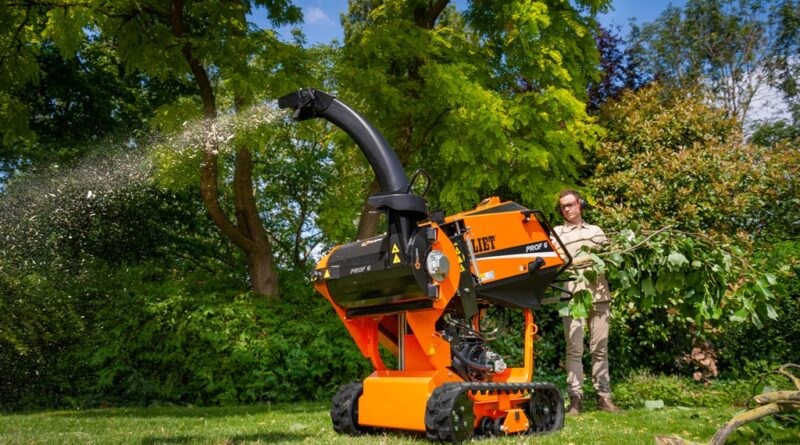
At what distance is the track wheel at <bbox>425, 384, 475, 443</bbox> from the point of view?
4.32 metres

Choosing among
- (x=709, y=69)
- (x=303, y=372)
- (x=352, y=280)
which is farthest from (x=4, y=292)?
(x=709, y=69)

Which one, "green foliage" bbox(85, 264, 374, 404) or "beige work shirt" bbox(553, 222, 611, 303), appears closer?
"beige work shirt" bbox(553, 222, 611, 303)

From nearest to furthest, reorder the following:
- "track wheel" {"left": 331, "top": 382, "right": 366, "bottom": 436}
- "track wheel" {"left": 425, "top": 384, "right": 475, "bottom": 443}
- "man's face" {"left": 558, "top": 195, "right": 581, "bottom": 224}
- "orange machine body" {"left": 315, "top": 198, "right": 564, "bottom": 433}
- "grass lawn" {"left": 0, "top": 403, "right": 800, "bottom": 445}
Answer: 1. "track wheel" {"left": 425, "top": 384, "right": 475, "bottom": 443}
2. "orange machine body" {"left": 315, "top": 198, "right": 564, "bottom": 433}
3. "grass lawn" {"left": 0, "top": 403, "right": 800, "bottom": 445}
4. "track wheel" {"left": 331, "top": 382, "right": 366, "bottom": 436}
5. "man's face" {"left": 558, "top": 195, "right": 581, "bottom": 224}

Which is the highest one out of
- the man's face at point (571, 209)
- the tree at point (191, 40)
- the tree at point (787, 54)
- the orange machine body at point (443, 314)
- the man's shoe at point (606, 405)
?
the tree at point (787, 54)

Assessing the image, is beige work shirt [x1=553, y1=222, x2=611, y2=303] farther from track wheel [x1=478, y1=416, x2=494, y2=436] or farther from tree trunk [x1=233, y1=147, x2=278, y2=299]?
tree trunk [x1=233, y1=147, x2=278, y2=299]

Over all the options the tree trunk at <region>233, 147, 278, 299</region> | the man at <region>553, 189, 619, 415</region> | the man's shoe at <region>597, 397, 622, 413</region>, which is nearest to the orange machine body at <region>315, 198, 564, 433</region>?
the man at <region>553, 189, 619, 415</region>

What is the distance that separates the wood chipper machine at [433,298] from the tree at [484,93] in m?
4.92

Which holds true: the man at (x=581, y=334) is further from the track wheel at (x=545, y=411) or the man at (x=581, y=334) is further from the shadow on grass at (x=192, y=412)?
the shadow on grass at (x=192, y=412)

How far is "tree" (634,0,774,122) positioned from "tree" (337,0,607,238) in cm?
1771

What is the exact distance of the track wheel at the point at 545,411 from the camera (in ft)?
17.2

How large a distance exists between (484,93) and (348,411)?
20.2 feet

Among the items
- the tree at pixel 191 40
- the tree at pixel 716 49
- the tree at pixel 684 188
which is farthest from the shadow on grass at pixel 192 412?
the tree at pixel 716 49

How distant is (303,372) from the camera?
34.2 ft

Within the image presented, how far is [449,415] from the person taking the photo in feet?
14.1
